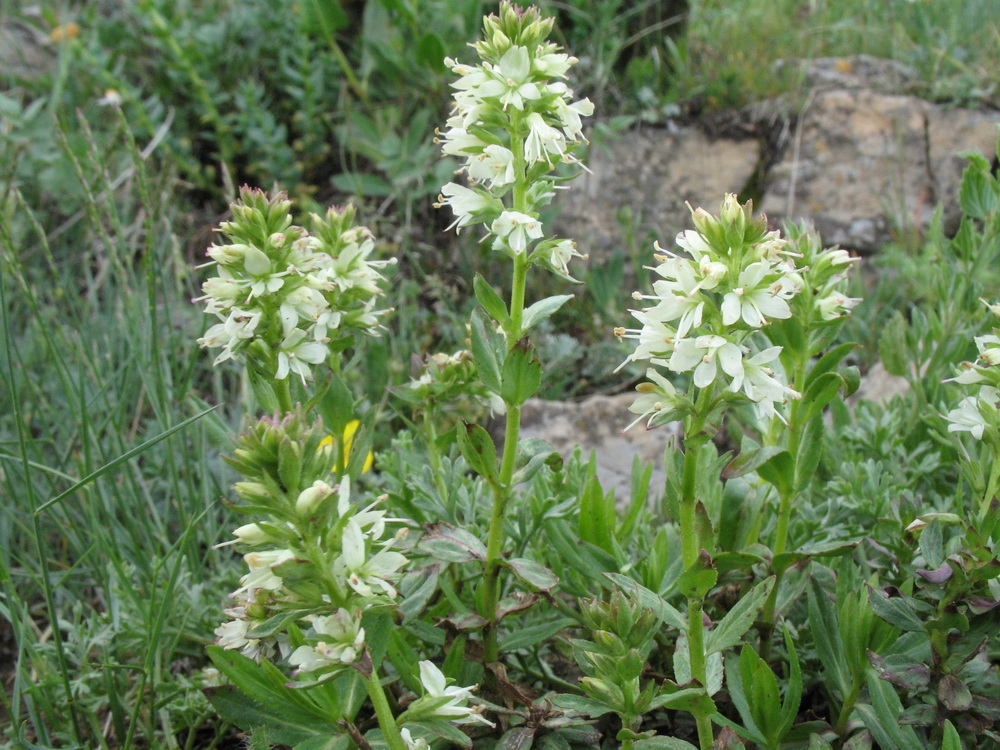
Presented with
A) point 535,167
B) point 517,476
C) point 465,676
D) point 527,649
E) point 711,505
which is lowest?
point 527,649

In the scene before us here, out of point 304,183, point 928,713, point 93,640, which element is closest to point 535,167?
point 928,713

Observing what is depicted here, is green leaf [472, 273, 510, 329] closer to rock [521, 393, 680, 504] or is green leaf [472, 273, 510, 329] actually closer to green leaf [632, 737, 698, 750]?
green leaf [632, 737, 698, 750]

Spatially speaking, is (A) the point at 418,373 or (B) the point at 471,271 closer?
(A) the point at 418,373

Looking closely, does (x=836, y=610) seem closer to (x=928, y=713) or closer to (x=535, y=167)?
(x=928, y=713)

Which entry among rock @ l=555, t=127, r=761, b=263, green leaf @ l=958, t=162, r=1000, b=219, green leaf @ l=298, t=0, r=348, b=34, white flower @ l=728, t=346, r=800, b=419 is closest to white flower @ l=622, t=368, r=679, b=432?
white flower @ l=728, t=346, r=800, b=419

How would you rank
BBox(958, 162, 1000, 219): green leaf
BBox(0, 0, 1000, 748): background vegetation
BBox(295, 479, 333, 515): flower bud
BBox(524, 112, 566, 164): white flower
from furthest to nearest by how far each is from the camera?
BBox(0, 0, 1000, 748): background vegetation
BBox(958, 162, 1000, 219): green leaf
BBox(524, 112, 566, 164): white flower
BBox(295, 479, 333, 515): flower bud

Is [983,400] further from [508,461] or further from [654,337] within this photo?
[508,461]

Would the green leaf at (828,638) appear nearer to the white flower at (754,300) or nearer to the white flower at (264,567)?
the white flower at (754,300)
